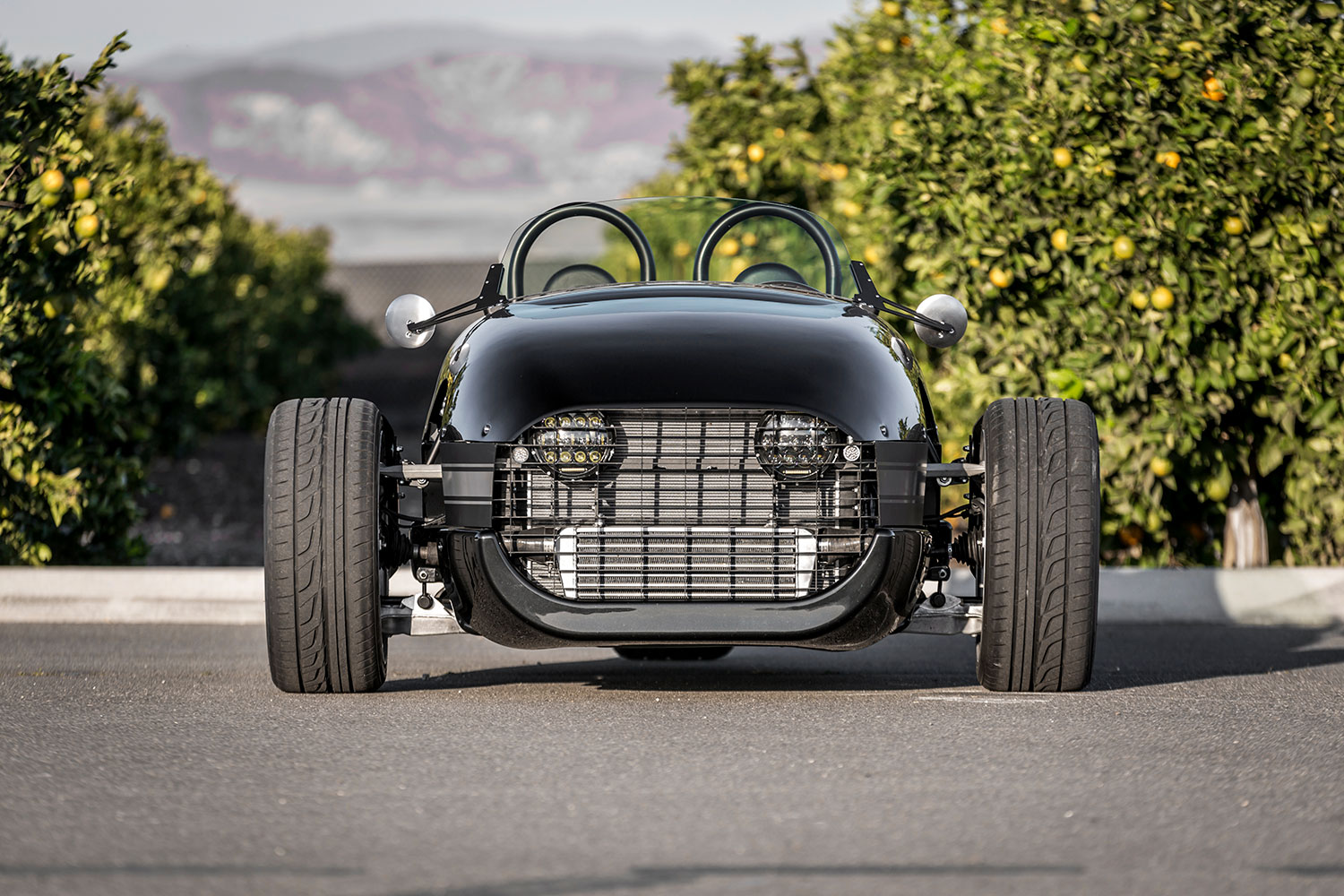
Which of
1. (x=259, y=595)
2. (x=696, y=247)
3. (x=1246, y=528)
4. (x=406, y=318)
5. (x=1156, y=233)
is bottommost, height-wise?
(x=259, y=595)

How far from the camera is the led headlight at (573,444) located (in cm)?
512

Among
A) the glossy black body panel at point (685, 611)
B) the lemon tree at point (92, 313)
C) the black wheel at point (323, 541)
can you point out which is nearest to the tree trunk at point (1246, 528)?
the glossy black body panel at point (685, 611)

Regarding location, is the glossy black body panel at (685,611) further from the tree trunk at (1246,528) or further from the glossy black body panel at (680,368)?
the tree trunk at (1246,528)

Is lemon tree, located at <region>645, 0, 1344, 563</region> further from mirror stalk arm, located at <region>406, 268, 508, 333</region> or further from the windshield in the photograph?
mirror stalk arm, located at <region>406, 268, 508, 333</region>

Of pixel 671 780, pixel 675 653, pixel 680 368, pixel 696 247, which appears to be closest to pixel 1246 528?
pixel 675 653

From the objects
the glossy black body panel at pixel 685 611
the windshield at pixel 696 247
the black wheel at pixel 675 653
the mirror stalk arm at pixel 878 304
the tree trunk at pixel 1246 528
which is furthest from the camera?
the tree trunk at pixel 1246 528

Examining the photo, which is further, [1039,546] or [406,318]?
[406,318]

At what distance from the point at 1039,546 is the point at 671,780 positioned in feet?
5.20

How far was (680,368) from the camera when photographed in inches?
205

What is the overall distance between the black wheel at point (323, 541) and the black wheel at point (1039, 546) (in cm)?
183

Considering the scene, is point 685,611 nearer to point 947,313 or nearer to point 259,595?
point 947,313

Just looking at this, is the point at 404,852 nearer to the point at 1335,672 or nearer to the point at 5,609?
the point at 1335,672

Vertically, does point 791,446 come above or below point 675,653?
above

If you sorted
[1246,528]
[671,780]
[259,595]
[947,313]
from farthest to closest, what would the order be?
[1246,528] < [259,595] < [947,313] < [671,780]
